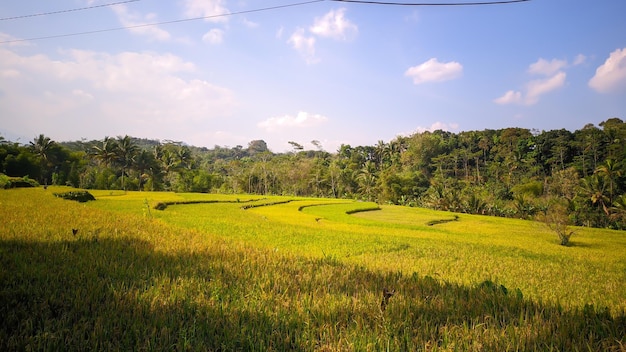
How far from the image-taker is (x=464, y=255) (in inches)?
432

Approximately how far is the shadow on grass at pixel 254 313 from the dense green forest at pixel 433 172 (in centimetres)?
2005

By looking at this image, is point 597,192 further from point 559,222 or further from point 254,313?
point 254,313

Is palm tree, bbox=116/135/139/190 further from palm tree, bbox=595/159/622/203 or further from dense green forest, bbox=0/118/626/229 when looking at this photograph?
palm tree, bbox=595/159/622/203

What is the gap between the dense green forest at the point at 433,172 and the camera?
35.5 meters

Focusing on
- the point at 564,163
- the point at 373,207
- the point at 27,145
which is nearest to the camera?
the point at 373,207

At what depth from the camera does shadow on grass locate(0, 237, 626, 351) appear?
2229mm

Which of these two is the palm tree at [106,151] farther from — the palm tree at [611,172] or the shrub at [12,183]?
the palm tree at [611,172]

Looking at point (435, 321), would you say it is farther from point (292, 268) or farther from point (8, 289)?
point (8, 289)

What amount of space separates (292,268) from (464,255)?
28.2ft

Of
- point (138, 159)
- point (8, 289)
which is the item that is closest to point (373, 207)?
point (8, 289)

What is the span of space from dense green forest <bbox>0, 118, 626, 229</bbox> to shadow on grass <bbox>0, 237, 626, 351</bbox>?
65.8 feet

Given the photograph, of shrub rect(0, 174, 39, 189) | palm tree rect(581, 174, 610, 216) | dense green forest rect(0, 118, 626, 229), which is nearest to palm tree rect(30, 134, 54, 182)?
dense green forest rect(0, 118, 626, 229)

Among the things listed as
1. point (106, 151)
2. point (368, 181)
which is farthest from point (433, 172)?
point (106, 151)

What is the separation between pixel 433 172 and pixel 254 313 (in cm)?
6637
